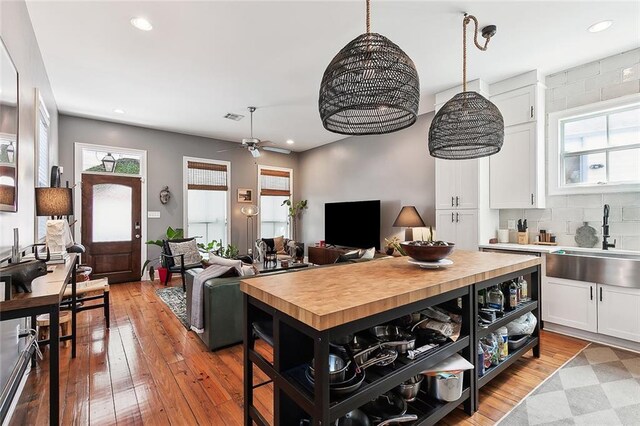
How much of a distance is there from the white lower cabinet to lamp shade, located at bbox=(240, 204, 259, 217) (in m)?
5.34

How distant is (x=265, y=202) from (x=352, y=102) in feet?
20.0

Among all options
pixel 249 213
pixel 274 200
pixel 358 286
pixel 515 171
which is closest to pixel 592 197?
pixel 515 171

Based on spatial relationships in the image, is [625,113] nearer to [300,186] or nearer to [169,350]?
[169,350]

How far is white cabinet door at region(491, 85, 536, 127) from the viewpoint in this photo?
138 inches

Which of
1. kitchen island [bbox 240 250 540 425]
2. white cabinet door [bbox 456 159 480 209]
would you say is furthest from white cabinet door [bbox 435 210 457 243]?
kitchen island [bbox 240 250 540 425]

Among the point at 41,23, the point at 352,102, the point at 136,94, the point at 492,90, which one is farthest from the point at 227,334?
the point at 492,90

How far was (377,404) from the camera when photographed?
1.64 meters

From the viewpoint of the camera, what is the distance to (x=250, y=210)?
21.7 ft

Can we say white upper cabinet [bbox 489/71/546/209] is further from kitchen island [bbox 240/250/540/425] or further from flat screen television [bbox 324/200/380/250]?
flat screen television [bbox 324/200/380/250]

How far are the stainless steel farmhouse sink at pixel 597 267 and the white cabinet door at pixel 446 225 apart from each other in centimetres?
110

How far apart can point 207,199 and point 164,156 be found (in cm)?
120

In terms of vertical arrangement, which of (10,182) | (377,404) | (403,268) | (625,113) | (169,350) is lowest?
(169,350)

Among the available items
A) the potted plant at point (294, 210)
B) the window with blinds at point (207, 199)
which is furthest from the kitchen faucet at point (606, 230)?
the window with blinds at point (207, 199)

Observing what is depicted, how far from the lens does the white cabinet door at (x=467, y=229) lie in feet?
12.3
